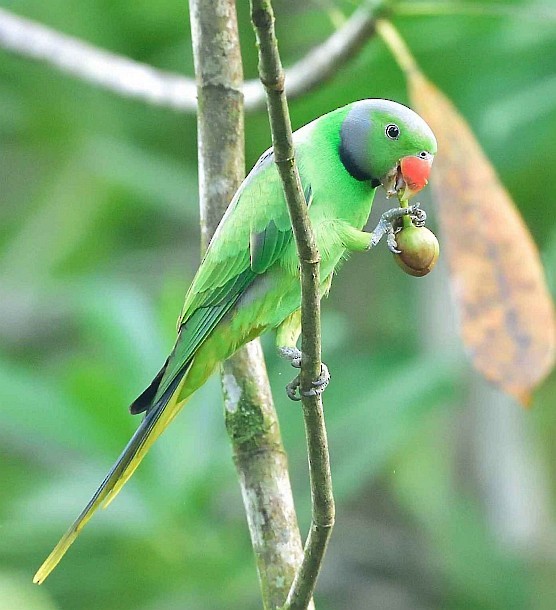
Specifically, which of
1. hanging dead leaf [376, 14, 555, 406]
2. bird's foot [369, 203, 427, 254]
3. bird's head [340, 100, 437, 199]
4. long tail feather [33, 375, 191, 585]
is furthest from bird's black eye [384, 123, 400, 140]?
long tail feather [33, 375, 191, 585]

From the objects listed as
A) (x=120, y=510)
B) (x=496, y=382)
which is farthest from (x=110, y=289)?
(x=496, y=382)

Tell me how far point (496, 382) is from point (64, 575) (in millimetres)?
1712

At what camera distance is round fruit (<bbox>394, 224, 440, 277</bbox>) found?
179 centimetres

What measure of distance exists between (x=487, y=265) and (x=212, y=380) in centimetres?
120

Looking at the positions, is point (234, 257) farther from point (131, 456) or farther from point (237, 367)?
point (131, 456)

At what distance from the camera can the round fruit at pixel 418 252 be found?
70.6 inches

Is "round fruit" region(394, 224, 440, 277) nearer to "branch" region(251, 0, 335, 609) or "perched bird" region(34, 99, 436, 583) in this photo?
"perched bird" region(34, 99, 436, 583)

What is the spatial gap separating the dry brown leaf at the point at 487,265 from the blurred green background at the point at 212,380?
0.39 meters

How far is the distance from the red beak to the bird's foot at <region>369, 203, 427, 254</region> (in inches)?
4.5

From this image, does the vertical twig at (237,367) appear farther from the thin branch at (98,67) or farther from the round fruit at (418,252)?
the thin branch at (98,67)

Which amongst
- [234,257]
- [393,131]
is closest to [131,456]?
[234,257]

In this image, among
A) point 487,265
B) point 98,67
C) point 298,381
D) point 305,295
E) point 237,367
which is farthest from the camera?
point 98,67

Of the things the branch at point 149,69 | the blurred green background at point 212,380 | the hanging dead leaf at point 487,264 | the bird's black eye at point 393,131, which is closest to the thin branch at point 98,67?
the branch at point 149,69

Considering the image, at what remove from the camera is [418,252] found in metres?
1.80
